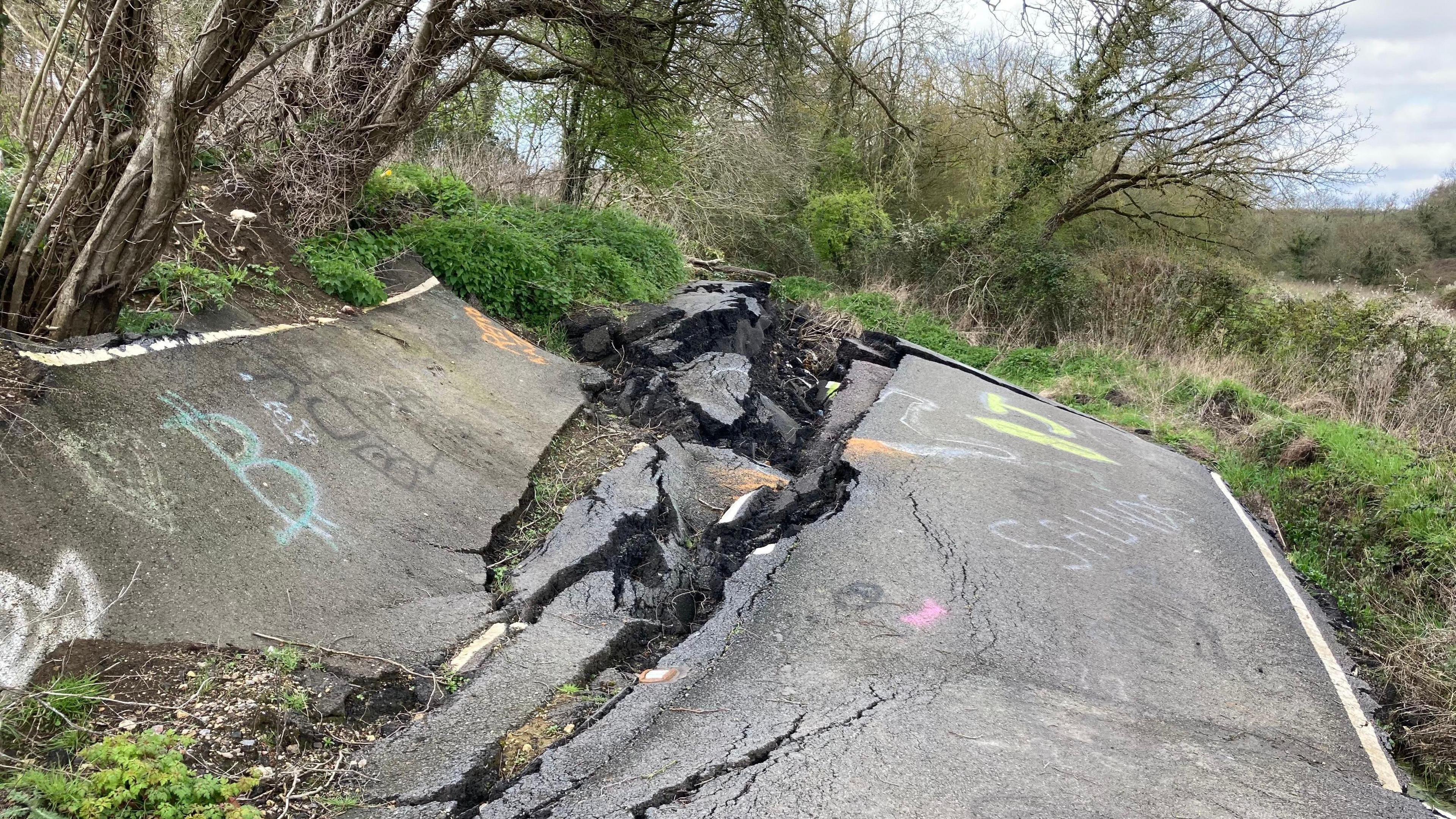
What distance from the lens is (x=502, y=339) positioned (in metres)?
8.02

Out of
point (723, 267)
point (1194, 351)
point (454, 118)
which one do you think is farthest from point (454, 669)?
point (1194, 351)

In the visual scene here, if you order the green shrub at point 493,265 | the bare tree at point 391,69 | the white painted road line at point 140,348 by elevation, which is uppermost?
the bare tree at point 391,69

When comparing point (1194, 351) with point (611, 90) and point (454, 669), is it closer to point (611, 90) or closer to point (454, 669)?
point (611, 90)

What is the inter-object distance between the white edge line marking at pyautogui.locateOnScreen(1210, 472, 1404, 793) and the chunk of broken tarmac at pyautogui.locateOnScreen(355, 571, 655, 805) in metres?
3.55

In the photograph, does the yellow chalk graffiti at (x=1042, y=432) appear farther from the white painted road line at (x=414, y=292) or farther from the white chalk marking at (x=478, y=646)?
the white chalk marking at (x=478, y=646)

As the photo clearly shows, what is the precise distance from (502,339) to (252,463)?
3.52m

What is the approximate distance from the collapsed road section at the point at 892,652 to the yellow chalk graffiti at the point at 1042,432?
0.66 meters

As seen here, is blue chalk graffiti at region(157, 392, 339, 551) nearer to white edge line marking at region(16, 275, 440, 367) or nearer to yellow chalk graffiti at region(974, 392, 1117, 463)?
white edge line marking at region(16, 275, 440, 367)

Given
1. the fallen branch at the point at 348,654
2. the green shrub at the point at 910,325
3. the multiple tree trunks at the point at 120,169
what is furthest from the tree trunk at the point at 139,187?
the green shrub at the point at 910,325

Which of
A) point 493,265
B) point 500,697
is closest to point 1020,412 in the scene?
point 493,265

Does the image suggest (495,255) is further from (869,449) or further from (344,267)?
(869,449)

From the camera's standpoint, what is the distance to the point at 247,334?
5.64 m

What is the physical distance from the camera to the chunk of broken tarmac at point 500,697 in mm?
3234

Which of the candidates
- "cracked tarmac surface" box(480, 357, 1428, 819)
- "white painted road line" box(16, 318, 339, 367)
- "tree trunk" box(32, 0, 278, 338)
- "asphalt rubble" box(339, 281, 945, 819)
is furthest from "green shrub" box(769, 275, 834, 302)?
"tree trunk" box(32, 0, 278, 338)
